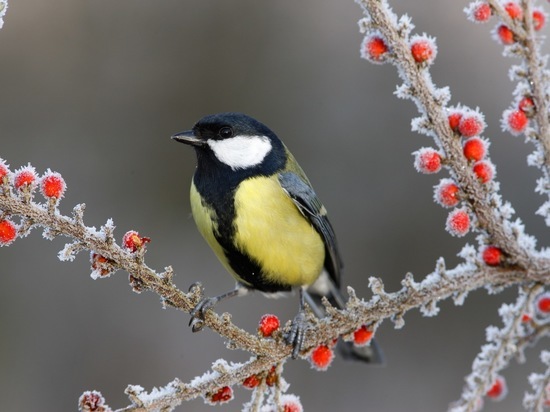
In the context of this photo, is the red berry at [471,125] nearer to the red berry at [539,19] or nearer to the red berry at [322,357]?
the red berry at [539,19]

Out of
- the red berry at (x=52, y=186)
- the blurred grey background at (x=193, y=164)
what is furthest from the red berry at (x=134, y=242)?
the blurred grey background at (x=193, y=164)

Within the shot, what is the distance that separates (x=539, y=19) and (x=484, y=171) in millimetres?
339

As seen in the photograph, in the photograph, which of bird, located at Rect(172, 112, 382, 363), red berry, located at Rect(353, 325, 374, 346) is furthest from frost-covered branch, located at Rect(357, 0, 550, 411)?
bird, located at Rect(172, 112, 382, 363)

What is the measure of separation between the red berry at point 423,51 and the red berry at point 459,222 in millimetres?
354

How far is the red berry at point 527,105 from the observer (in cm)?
143

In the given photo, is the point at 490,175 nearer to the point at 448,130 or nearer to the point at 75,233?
the point at 448,130

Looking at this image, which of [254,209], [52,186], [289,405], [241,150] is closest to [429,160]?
[289,405]

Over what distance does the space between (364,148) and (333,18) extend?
1.09 metres

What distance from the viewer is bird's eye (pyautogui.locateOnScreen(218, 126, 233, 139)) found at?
2588 millimetres

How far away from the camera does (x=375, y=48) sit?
1409mm

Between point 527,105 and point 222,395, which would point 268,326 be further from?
point 527,105

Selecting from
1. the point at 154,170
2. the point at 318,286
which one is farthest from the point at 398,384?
the point at 154,170

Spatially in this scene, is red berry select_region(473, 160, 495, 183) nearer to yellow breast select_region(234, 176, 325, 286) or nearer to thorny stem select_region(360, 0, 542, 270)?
thorny stem select_region(360, 0, 542, 270)

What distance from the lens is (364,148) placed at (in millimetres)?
4750
